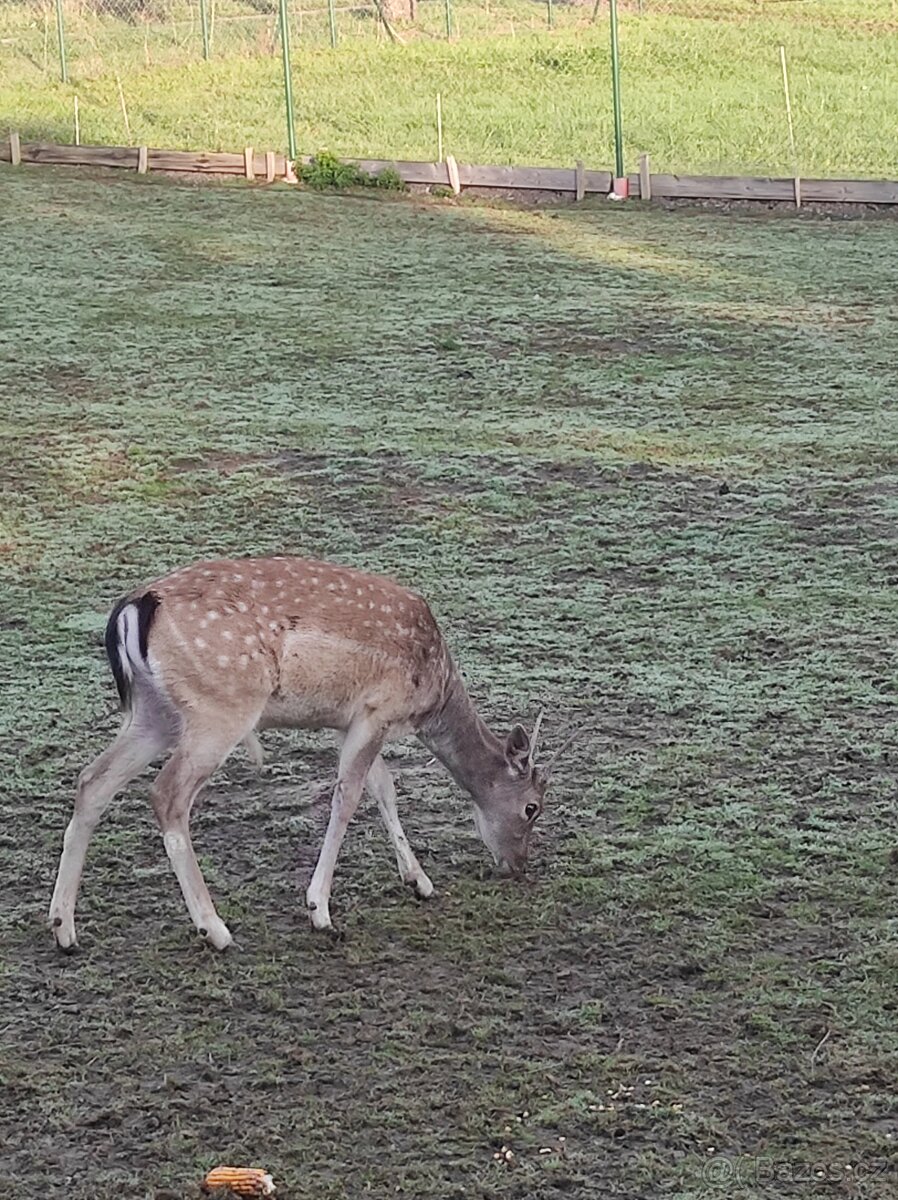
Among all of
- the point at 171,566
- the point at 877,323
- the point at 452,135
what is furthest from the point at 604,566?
the point at 452,135

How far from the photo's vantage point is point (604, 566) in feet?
23.8

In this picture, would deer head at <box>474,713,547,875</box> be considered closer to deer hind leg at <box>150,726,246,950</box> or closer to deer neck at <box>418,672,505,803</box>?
deer neck at <box>418,672,505,803</box>

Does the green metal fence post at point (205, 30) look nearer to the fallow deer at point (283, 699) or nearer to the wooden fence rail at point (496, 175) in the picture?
the wooden fence rail at point (496, 175)

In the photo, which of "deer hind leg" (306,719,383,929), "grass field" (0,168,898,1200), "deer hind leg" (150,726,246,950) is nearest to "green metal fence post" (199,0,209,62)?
"grass field" (0,168,898,1200)

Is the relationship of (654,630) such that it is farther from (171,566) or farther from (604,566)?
(171,566)

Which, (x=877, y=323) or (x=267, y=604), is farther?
(x=877, y=323)

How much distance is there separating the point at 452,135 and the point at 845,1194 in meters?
17.0

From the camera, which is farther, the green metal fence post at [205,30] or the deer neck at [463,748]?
the green metal fence post at [205,30]

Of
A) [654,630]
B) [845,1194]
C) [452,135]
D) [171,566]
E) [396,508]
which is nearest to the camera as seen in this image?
[845,1194]

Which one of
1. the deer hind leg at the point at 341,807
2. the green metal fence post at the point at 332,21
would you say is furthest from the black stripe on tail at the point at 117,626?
the green metal fence post at the point at 332,21

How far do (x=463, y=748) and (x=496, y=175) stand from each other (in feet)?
40.7

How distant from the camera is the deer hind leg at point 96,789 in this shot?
4.35 meters

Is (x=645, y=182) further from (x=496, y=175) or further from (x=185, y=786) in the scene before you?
(x=185, y=786)

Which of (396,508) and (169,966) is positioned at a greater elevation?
(396,508)
